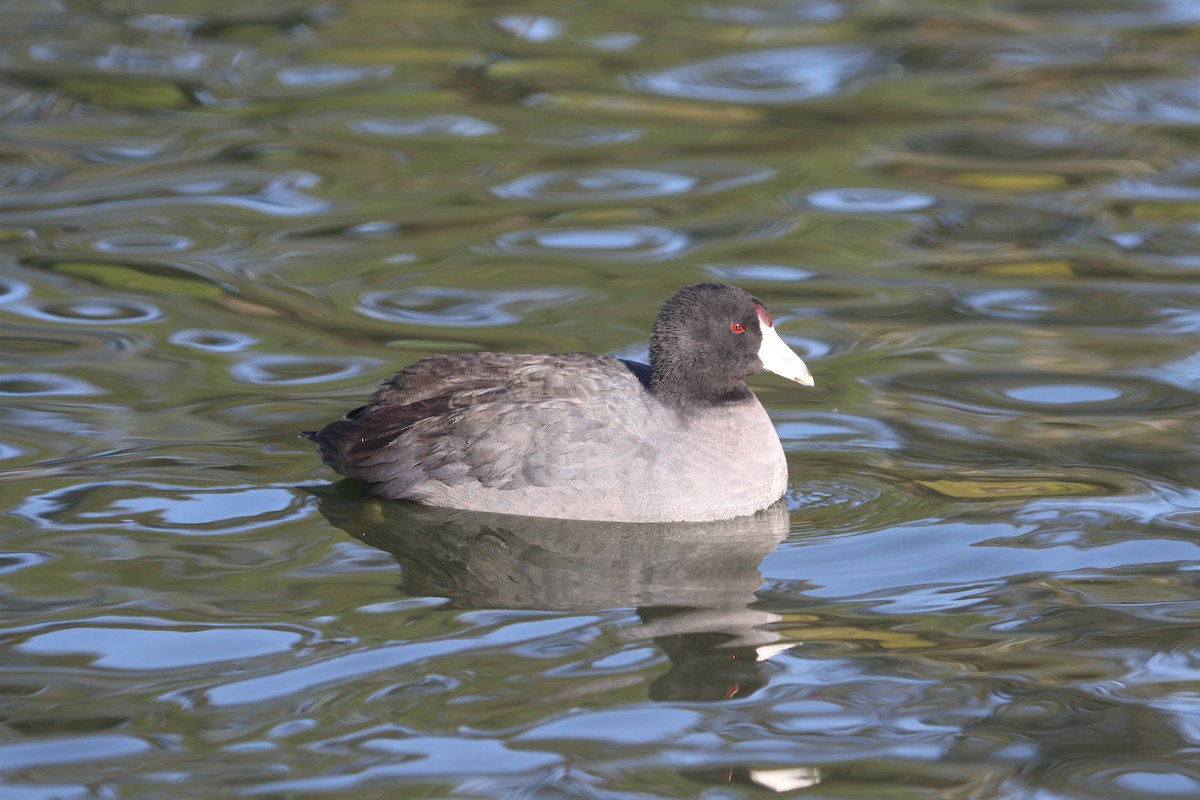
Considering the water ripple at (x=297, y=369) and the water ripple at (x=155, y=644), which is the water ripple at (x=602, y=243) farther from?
the water ripple at (x=155, y=644)

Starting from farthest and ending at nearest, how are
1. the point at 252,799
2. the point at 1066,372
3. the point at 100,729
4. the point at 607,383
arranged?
1. the point at 1066,372
2. the point at 607,383
3. the point at 100,729
4. the point at 252,799

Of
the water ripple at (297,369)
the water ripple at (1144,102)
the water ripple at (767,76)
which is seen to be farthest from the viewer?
the water ripple at (767,76)

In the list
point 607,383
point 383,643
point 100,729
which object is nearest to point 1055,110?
point 607,383

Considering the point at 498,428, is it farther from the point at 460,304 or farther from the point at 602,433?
the point at 460,304

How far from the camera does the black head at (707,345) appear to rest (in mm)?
7359

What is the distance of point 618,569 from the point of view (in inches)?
270

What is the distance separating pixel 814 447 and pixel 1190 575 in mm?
1989

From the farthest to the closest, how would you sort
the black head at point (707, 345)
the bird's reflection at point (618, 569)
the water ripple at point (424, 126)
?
the water ripple at point (424, 126)
the black head at point (707, 345)
the bird's reflection at point (618, 569)

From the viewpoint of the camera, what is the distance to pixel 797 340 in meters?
9.50

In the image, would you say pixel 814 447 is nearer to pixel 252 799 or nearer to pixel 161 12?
pixel 252 799

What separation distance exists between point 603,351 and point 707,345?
1.94m

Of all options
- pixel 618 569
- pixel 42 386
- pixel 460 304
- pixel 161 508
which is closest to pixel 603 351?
pixel 460 304

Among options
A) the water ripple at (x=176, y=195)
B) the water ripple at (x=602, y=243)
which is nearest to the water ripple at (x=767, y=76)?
the water ripple at (x=602, y=243)

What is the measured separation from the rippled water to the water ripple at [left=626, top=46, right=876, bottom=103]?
0.05 metres
